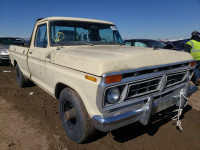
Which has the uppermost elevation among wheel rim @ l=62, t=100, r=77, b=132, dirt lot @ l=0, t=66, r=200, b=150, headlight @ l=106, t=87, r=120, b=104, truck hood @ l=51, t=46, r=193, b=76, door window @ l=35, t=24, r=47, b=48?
door window @ l=35, t=24, r=47, b=48

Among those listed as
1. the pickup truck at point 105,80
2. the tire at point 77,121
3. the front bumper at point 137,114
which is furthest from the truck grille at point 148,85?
the tire at point 77,121

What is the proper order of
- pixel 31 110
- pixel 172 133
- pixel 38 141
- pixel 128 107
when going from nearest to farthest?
pixel 128 107, pixel 38 141, pixel 172 133, pixel 31 110

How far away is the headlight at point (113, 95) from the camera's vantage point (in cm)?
175

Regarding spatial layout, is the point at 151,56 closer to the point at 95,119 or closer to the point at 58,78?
the point at 95,119

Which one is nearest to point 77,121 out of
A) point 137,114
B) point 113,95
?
point 113,95

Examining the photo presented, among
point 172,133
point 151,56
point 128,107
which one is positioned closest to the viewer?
point 128,107

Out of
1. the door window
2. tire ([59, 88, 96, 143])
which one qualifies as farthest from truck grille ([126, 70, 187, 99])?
the door window

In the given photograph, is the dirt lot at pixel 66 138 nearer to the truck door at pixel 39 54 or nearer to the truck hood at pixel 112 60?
the truck door at pixel 39 54

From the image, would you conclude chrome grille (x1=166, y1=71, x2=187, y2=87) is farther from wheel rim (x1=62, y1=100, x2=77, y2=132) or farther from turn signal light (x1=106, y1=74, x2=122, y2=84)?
→ wheel rim (x1=62, y1=100, x2=77, y2=132)

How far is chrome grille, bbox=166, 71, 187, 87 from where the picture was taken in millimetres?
2299

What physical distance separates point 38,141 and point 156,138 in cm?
189

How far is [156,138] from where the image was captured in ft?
8.24

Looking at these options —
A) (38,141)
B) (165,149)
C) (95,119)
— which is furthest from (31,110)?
(165,149)

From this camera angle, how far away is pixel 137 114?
1.88 meters
